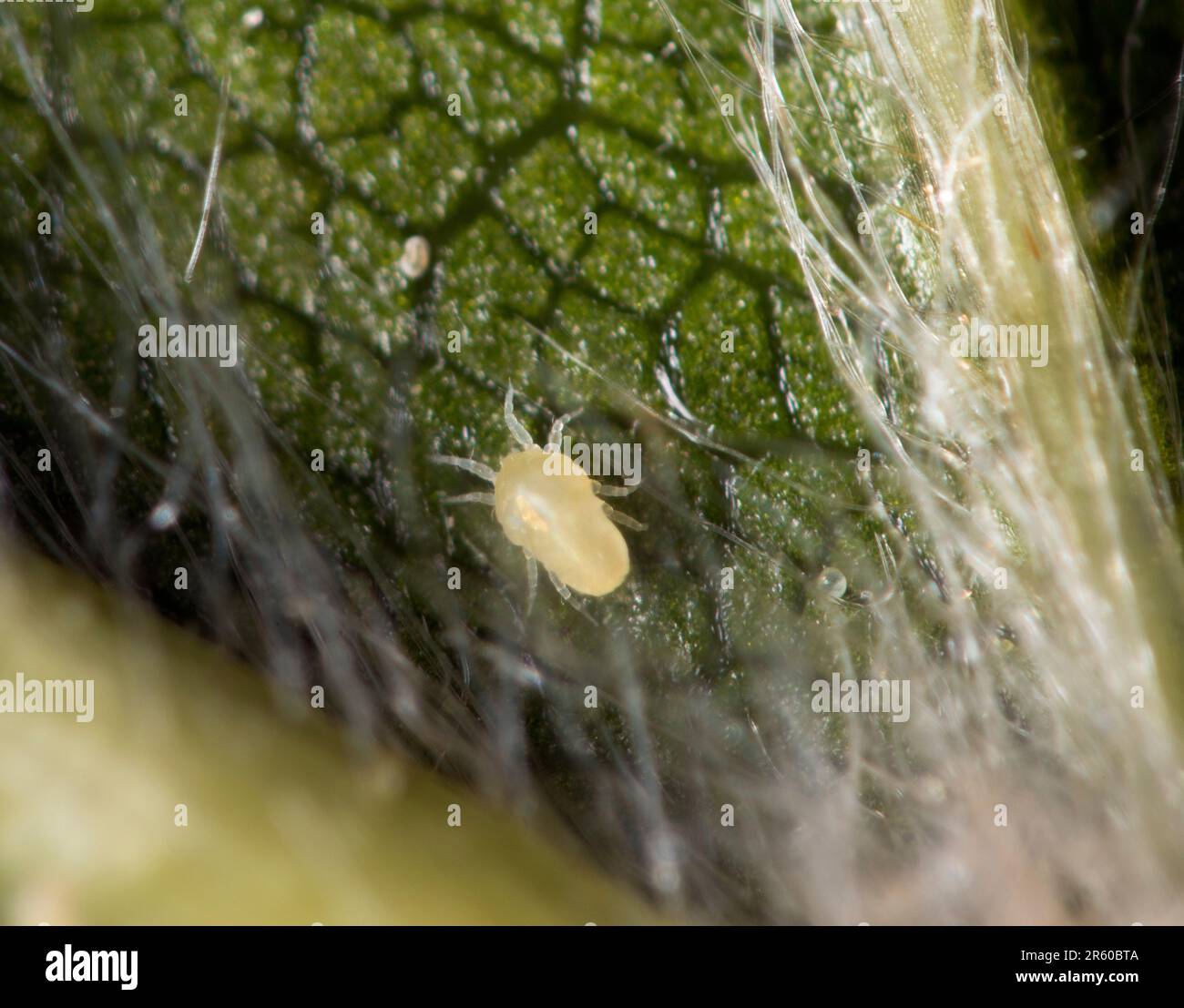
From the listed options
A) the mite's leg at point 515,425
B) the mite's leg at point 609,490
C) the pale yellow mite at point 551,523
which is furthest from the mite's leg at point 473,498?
the mite's leg at point 609,490

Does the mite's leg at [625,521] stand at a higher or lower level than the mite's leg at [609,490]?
lower

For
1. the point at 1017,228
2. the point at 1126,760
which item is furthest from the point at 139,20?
the point at 1126,760

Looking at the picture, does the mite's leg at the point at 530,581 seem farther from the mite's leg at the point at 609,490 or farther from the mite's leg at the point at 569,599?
the mite's leg at the point at 609,490

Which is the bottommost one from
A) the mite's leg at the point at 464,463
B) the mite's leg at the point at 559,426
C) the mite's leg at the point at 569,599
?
the mite's leg at the point at 569,599

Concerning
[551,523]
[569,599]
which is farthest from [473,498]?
[569,599]

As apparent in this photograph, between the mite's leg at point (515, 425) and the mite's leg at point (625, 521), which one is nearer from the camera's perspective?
the mite's leg at point (515, 425)

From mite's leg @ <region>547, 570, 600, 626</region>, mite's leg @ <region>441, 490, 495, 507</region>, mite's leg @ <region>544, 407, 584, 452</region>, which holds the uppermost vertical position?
mite's leg @ <region>544, 407, 584, 452</region>

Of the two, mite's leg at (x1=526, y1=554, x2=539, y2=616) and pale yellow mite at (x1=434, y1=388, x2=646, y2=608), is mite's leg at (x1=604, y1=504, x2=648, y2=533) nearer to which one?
pale yellow mite at (x1=434, y1=388, x2=646, y2=608)

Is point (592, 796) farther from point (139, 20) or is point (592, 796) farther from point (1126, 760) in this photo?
point (139, 20)

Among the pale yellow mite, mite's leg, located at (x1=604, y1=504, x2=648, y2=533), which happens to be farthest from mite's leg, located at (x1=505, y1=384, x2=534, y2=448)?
mite's leg, located at (x1=604, y1=504, x2=648, y2=533)
